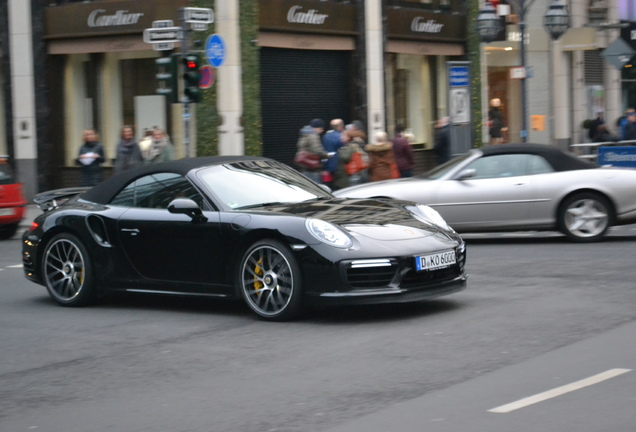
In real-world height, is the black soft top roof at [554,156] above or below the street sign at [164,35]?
below

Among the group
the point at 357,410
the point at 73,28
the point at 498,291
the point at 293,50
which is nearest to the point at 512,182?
the point at 498,291

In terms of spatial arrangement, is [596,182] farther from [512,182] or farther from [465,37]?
[465,37]

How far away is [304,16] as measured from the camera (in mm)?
26594

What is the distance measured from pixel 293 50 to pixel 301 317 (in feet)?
60.5

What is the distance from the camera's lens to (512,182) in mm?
14641

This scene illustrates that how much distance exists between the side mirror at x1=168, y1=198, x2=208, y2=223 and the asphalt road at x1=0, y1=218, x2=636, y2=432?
2.70ft

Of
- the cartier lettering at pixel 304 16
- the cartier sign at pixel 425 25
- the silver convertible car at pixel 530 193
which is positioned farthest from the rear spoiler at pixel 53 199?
the cartier sign at pixel 425 25

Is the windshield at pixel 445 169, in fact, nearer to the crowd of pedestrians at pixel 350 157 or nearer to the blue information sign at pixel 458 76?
the crowd of pedestrians at pixel 350 157

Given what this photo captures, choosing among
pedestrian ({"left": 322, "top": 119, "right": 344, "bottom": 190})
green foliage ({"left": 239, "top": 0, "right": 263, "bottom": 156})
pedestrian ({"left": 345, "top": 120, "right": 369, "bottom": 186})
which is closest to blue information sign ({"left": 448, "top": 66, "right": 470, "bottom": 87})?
pedestrian ({"left": 322, "top": 119, "right": 344, "bottom": 190})

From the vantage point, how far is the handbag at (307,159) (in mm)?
20094

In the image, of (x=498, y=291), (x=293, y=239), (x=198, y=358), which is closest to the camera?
(x=198, y=358)

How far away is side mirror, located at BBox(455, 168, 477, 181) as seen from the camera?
14.9m

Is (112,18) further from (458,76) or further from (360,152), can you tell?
(360,152)

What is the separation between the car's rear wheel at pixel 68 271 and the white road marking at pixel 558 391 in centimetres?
501
